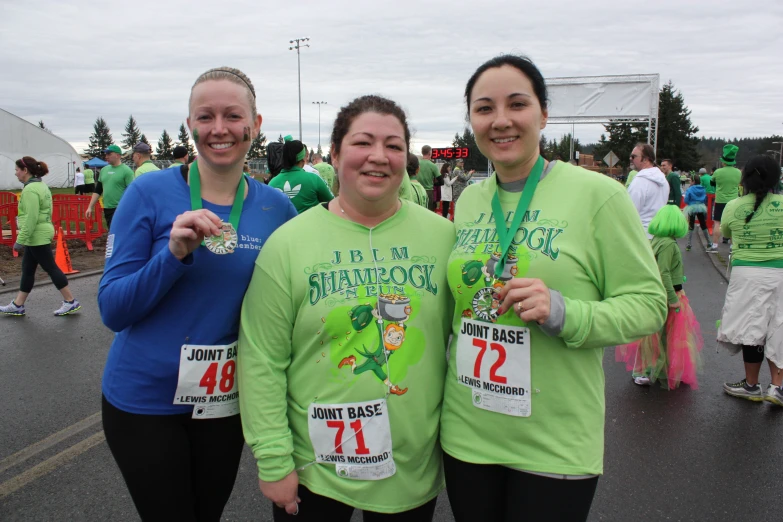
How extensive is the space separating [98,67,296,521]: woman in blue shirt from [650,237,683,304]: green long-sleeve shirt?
407 cm

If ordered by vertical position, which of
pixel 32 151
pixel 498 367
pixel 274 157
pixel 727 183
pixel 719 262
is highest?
pixel 32 151

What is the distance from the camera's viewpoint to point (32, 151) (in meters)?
45.4

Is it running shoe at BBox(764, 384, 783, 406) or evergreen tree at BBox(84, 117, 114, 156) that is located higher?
evergreen tree at BBox(84, 117, 114, 156)

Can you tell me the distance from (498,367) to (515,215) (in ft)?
1.59

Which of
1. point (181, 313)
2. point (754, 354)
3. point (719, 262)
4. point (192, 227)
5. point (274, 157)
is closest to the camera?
point (192, 227)

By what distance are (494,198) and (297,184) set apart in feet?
15.0

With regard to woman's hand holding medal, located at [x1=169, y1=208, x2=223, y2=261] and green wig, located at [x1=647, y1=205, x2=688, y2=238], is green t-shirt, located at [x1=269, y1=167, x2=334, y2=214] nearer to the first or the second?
green wig, located at [x1=647, y1=205, x2=688, y2=238]

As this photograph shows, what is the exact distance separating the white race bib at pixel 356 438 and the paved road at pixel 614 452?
1551 mm

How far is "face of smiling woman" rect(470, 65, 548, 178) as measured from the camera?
5.90ft

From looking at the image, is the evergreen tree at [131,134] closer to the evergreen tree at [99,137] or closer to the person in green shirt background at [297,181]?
the evergreen tree at [99,137]

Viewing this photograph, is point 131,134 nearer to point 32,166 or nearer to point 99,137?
point 99,137

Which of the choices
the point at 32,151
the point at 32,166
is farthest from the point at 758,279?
the point at 32,151

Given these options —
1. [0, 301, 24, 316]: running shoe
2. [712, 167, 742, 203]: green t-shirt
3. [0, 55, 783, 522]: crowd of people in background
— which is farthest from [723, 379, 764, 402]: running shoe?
[712, 167, 742, 203]: green t-shirt

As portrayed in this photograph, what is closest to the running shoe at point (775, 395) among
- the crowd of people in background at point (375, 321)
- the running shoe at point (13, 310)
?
the crowd of people in background at point (375, 321)
